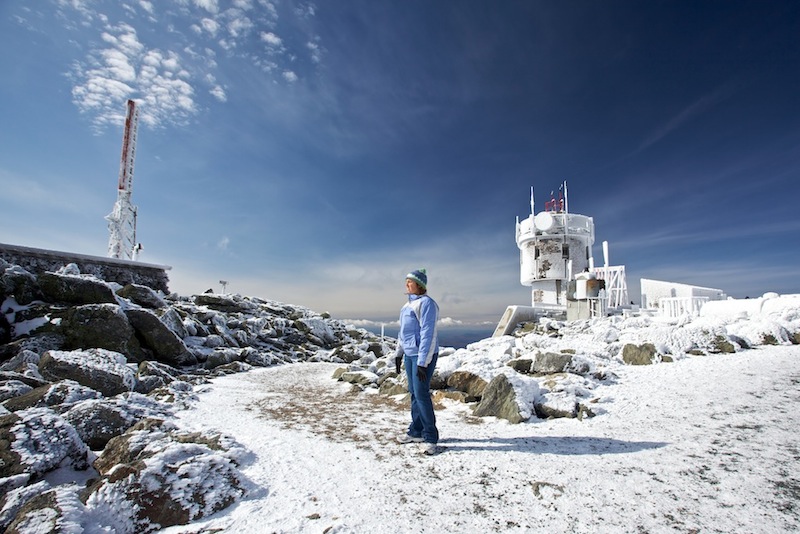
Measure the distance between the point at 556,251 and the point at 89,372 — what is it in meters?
26.2

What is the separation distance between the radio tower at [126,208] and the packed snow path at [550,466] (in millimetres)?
29868

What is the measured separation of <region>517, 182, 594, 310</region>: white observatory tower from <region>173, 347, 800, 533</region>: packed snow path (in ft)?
66.2

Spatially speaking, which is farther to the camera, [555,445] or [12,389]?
[12,389]

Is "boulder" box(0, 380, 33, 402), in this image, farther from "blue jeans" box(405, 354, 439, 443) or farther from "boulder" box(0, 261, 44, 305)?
"boulder" box(0, 261, 44, 305)

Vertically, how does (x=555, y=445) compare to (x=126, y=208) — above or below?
below

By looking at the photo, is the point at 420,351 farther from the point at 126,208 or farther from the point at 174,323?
the point at 126,208

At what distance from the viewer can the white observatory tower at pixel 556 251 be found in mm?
26141

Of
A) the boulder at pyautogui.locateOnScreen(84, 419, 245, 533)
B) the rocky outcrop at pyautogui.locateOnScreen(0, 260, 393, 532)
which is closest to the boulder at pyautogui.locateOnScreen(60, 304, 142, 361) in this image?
the rocky outcrop at pyautogui.locateOnScreen(0, 260, 393, 532)

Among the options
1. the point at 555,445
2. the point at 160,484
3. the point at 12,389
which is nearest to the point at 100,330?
the point at 12,389

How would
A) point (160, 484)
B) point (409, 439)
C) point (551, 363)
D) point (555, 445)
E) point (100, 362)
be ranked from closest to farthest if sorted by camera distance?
1. point (160, 484)
2. point (555, 445)
3. point (409, 439)
4. point (100, 362)
5. point (551, 363)

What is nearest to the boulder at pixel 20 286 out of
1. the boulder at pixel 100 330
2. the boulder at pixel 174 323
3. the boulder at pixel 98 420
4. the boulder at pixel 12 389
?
the boulder at pixel 100 330

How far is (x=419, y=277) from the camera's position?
508 centimetres

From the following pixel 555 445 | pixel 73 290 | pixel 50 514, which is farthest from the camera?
Answer: pixel 73 290

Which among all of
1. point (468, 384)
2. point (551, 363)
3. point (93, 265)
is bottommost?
point (468, 384)
